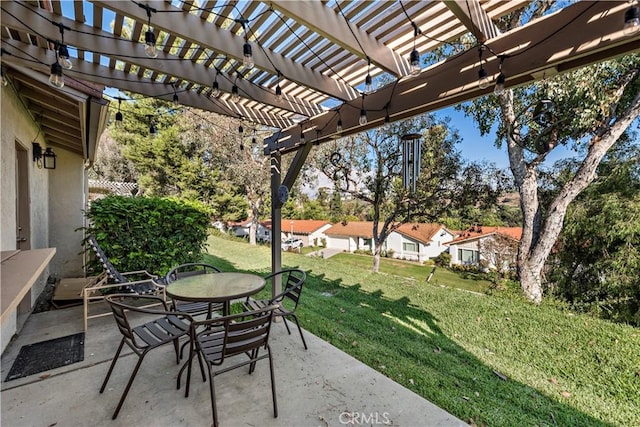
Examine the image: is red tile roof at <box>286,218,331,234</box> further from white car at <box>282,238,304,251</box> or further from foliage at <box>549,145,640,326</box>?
foliage at <box>549,145,640,326</box>

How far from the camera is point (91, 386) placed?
218 cm

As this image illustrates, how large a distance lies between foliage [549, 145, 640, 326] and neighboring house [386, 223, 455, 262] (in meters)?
10.9

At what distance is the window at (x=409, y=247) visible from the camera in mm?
20153

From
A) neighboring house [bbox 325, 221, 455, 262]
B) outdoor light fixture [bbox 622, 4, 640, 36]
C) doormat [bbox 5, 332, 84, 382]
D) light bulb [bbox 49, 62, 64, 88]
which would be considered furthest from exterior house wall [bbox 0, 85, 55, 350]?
neighboring house [bbox 325, 221, 455, 262]

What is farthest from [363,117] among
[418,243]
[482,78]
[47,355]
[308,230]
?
[308,230]

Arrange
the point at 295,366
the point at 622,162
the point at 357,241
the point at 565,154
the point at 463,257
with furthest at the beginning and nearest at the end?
the point at 357,241
the point at 463,257
the point at 565,154
the point at 622,162
the point at 295,366

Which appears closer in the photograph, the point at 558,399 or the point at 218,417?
the point at 218,417

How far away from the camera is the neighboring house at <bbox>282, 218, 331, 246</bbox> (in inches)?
964

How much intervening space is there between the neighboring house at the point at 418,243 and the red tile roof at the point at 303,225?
266 inches

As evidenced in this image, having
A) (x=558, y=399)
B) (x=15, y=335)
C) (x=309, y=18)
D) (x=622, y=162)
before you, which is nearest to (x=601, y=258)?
(x=622, y=162)

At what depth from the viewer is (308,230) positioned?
24453 millimetres

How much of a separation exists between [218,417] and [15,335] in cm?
274

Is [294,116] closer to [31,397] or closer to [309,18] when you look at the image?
[309,18]

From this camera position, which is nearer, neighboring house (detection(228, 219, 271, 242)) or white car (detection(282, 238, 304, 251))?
white car (detection(282, 238, 304, 251))
